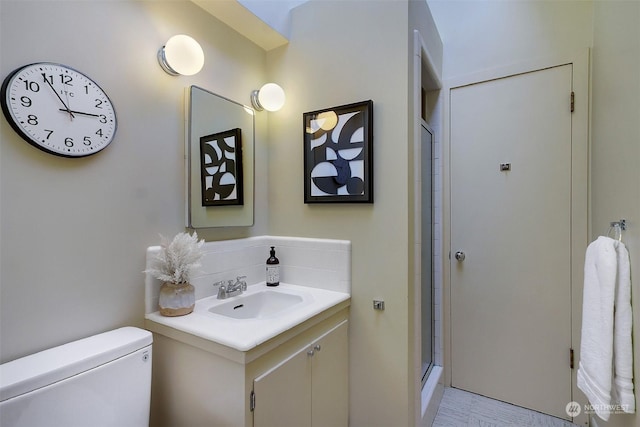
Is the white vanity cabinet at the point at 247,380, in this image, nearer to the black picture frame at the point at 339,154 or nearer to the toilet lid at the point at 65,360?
the toilet lid at the point at 65,360

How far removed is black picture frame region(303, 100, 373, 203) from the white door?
0.94m

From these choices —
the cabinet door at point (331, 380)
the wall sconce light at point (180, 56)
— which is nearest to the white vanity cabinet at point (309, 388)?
the cabinet door at point (331, 380)

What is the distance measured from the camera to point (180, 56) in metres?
1.37

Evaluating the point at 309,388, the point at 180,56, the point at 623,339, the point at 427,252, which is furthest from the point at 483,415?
the point at 180,56

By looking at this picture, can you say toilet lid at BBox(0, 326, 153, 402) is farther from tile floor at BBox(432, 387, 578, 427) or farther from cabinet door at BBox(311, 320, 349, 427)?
tile floor at BBox(432, 387, 578, 427)

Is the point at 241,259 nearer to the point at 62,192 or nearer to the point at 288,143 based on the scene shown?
the point at 288,143

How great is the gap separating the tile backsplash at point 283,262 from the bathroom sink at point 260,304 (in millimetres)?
133

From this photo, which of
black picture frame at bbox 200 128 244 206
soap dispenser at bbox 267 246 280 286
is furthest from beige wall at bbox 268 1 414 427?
black picture frame at bbox 200 128 244 206

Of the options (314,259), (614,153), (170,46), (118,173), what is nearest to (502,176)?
(614,153)

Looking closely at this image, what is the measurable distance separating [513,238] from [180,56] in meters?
2.22

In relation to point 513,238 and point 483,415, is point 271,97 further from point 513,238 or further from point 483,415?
point 483,415

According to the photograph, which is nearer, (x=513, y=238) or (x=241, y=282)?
(x=241, y=282)

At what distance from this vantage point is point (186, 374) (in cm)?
121

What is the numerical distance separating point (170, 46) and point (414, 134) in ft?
4.11
